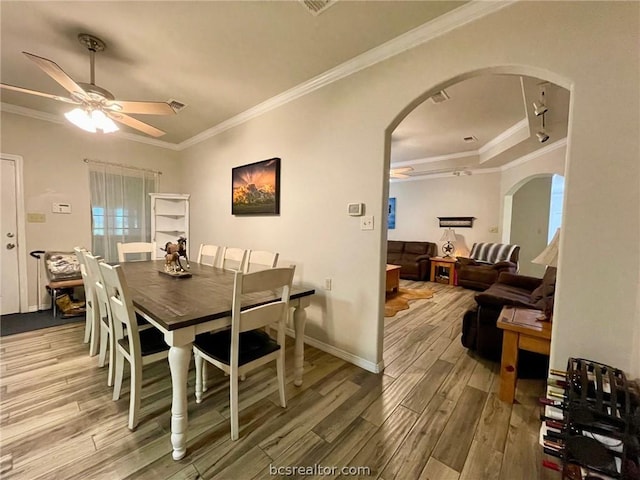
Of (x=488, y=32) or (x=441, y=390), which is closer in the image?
(x=488, y=32)

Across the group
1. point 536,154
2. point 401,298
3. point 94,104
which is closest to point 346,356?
point 401,298

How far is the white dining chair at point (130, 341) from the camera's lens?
1510 millimetres

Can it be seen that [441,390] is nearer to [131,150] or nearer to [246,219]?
[246,219]

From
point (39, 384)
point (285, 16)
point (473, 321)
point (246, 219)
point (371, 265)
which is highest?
point (285, 16)

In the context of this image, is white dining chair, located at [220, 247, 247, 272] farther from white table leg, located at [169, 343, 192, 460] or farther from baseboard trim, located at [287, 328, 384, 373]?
white table leg, located at [169, 343, 192, 460]

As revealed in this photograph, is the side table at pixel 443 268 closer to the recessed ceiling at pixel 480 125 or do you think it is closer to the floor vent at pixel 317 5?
the recessed ceiling at pixel 480 125

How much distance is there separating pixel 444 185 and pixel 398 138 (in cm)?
255

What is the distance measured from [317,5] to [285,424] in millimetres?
2702

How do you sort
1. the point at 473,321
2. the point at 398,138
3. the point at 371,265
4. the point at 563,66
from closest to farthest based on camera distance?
the point at 563,66
the point at 371,265
the point at 473,321
the point at 398,138

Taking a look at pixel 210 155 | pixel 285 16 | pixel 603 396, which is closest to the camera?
pixel 603 396

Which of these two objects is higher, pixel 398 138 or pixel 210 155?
pixel 398 138

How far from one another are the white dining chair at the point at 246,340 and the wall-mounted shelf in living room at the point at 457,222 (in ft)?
18.3

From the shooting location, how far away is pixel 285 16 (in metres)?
1.84

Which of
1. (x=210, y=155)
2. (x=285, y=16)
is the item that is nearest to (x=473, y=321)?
(x=285, y=16)
